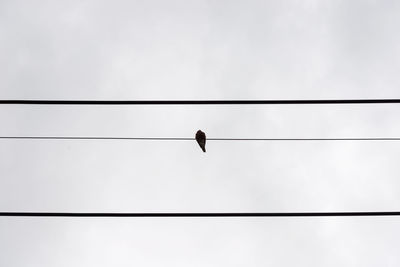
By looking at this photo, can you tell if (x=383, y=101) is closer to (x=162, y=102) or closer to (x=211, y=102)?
(x=211, y=102)

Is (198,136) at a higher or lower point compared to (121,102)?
higher

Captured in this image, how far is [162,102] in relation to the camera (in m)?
6.30

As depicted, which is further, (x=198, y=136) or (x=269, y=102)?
(x=198, y=136)

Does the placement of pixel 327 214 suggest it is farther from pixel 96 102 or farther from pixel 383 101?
pixel 96 102

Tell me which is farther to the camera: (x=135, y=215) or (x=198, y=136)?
(x=198, y=136)

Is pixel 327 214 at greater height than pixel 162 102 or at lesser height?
lesser

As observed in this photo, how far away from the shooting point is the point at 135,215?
6188 millimetres

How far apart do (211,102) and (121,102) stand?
54.0 inches

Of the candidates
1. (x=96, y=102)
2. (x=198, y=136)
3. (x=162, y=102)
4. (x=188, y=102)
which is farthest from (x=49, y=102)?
(x=198, y=136)

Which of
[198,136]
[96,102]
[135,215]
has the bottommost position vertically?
[135,215]

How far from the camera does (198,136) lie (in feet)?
46.8

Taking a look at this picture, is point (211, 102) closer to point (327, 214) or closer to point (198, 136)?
point (327, 214)

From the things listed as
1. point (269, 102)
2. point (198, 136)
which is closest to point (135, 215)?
point (269, 102)

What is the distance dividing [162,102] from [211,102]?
751 mm
